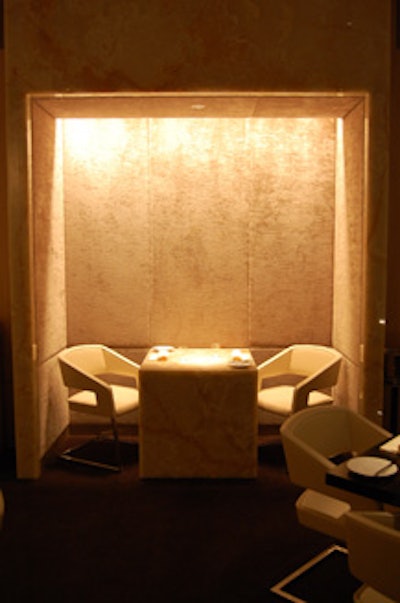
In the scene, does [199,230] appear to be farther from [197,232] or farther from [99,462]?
[99,462]

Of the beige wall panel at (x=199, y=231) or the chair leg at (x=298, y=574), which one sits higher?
the beige wall panel at (x=199, y=231)

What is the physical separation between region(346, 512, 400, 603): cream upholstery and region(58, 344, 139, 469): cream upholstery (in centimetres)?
269

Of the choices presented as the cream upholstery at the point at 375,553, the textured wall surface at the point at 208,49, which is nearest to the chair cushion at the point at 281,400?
the textured wall surface at the point at 208,49

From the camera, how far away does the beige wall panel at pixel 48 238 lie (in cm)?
446

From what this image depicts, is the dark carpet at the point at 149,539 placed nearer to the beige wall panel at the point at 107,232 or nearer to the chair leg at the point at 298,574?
the chair leg at the point at 298,574

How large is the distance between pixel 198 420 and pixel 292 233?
6.17 ft

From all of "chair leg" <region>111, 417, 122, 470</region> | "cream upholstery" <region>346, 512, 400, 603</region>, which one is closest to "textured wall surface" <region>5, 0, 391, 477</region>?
"chair leg" <region>111, 417, 122, 470</region>

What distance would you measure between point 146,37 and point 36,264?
1724 mm

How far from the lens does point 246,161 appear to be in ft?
17.1

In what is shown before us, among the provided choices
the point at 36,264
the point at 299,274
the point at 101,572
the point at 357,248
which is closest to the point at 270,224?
the point at 299,274

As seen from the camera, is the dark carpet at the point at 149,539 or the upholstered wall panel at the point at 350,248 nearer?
the dark carpet at the point at 149,539

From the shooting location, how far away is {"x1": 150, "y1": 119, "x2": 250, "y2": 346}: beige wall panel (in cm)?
523

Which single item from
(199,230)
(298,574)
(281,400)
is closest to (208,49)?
(199,230)

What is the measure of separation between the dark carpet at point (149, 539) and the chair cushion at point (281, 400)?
1.46 feet
